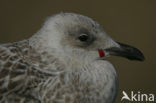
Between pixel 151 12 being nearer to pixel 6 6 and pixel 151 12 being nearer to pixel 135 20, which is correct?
pixel 135 20

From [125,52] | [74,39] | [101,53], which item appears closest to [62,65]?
[74,39]

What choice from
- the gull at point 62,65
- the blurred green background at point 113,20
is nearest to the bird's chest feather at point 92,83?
the gull at point 62,65

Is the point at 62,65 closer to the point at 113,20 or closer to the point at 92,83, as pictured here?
the point at 92,83

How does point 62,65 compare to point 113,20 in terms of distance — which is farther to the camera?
point 113,20

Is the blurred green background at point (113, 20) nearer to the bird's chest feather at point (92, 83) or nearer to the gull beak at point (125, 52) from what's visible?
the gull beak at point (125, 52)

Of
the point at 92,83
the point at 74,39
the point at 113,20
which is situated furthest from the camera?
the point at 113,20

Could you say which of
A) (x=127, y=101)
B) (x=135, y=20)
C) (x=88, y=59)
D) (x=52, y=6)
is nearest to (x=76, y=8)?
(x=52, y=6)

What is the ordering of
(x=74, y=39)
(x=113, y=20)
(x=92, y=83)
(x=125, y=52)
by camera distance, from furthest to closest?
1. (x=113, y=20)
2. (x=125, y=52)
3. (x=74, y=39)
4. (x=92, y=83)
